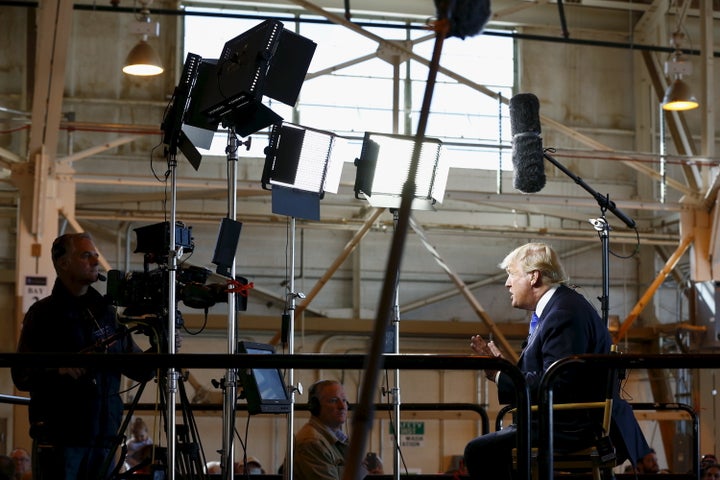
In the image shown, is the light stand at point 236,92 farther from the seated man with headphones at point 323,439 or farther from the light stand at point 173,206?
the seated man with headphones at point 323,439

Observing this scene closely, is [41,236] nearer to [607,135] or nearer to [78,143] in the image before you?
[78,143]

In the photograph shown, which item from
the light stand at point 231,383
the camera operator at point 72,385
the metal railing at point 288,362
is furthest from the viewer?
the light stand at point 231,383

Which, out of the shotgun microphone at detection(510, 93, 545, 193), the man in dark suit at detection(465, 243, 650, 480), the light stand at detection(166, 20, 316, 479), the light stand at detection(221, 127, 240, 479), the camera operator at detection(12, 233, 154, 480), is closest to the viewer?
the man in dark suit at detection(465, 243, 650, 480)

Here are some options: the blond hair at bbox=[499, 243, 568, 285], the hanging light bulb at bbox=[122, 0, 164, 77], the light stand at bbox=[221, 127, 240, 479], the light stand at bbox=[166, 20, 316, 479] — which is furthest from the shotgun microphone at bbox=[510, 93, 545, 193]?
the hanging light bulb at bbox=[122, 0, 164, 77]

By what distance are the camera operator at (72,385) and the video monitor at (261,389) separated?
45 centimetres

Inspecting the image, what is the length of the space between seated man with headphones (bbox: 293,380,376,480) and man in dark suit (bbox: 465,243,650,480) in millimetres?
1217

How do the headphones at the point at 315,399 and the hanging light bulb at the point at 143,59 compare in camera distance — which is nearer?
the headphones at the point at 315,399

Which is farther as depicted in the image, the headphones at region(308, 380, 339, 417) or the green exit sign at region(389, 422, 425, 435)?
the green exit sign at region(389, 422, 425, 435)

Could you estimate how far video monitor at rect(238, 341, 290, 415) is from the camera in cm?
510

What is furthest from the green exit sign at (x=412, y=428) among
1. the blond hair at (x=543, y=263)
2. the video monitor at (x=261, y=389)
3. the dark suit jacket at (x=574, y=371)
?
the dark suit jacket at (x=574, y=371)

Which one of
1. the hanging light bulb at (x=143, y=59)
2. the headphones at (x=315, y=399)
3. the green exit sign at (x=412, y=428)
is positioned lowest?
the green exit sign at (x=412, y=428)

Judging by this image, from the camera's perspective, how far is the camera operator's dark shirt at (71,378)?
474 centimetres

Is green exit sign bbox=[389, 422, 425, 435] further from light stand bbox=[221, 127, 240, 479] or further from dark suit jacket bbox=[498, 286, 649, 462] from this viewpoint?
dark suit jacket bbox=[498, 286, 649, 462]

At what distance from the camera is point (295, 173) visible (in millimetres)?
5684
